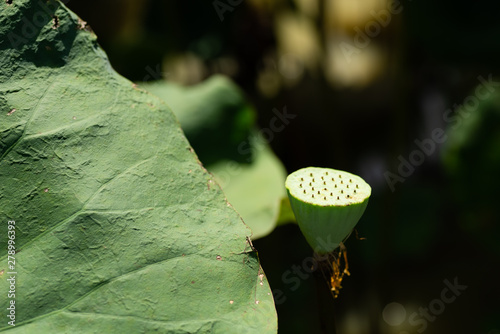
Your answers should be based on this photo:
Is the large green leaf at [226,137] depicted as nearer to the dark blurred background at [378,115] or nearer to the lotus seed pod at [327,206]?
the dark blurred background at [378,115]

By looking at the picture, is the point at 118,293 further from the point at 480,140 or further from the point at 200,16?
the point at 200,16

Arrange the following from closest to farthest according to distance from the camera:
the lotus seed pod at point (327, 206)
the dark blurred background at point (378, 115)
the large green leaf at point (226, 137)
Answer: the lotus seed pod at point (327, 206), the large green leaf at point (226, 137), the dark blurred background at point (378, 115)

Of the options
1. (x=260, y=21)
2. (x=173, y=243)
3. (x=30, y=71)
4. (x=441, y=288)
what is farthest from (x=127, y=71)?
(x=441, y=288)

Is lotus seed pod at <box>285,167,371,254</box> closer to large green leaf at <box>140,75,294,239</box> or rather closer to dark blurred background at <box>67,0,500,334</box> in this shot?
large green leaf at <box>140,75,294,239</box>

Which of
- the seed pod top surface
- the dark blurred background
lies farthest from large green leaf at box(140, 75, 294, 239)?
the seed pod top surface

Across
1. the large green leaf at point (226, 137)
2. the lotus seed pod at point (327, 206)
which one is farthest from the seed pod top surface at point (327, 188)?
the large green leaf at point (226, 137)
